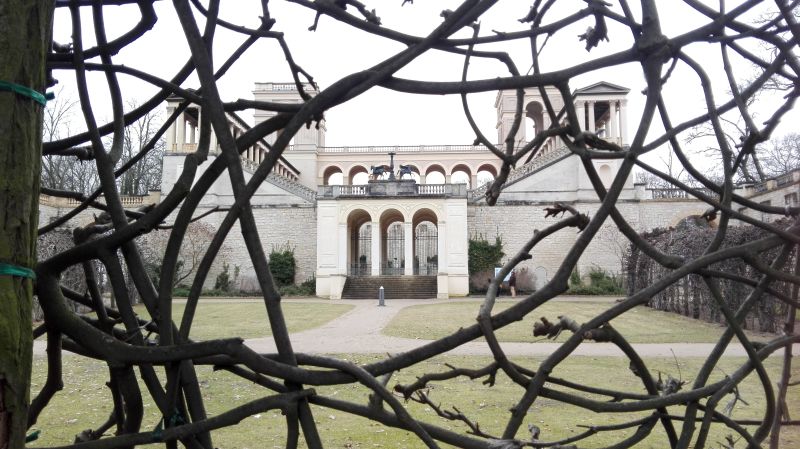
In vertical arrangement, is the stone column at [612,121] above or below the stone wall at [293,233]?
above

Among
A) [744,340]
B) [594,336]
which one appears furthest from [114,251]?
[744,340]

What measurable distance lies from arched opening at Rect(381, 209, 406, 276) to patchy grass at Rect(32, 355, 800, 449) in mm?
26056

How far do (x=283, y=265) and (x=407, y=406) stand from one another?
29026 millimetres

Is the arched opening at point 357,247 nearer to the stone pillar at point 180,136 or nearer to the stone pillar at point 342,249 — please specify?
the stone pillar at point 342,249

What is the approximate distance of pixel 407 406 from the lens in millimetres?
5645

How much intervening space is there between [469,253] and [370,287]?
20.6ft

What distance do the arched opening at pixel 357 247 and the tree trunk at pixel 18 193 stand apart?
108ft

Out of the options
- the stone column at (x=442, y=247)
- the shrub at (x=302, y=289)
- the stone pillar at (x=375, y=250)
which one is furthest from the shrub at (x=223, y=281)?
the stone column at (x=442, y=247)

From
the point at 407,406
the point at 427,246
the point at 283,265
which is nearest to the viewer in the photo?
the point at 407,406

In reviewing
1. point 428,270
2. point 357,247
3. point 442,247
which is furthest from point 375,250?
point 357,247

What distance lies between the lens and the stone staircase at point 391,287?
3047 cm

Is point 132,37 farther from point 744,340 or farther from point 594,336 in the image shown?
point 744,340

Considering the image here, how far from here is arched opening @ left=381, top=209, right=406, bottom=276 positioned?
115ft

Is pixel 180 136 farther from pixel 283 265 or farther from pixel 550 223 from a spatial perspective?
pixel 550 223
